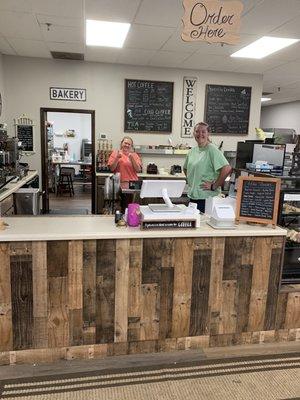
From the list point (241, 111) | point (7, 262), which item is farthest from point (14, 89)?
point (7, 262)

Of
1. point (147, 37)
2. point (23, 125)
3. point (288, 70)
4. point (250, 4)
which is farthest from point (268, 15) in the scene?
point (23, 125)

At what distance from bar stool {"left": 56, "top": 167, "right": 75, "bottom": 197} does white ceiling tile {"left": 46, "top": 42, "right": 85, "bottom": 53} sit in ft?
14.3

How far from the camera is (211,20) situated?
220 cm

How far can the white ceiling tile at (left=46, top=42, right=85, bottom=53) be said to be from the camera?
5320 mm

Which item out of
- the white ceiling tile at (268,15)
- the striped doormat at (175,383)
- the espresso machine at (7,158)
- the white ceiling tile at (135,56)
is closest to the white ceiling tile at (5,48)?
the espresso machine at (7,158)

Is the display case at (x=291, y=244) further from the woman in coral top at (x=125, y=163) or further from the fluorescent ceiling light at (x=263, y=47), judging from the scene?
the fluorescent ceiling light at (x=263, y=47)

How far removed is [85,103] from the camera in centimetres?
653

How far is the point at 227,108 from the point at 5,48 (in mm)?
4103

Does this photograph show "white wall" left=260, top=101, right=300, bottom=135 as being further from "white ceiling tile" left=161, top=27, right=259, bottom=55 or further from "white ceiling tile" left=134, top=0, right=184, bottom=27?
"white ceiling tile" left=134, top=0, right=184, bottom=27

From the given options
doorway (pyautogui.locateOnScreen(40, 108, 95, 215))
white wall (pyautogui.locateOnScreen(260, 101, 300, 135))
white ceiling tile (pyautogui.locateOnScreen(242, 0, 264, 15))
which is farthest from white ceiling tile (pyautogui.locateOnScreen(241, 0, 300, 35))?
white wall (pyautogui.locateOnScreen(260, 101, 300, 135))

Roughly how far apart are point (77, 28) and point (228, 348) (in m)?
4.15

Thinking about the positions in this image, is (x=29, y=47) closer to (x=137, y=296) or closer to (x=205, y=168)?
(x=205, y=168)

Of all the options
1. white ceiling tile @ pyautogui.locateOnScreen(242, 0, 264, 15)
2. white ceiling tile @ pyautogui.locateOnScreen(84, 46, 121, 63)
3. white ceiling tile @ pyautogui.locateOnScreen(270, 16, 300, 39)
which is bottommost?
white ceiling tile @ pyautogui.locateOnScreen(84, 46, 121, 63)

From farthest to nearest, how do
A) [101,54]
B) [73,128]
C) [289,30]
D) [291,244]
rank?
1. [73,128]
2. [101,54]
3. [289,30]
4. [291,244]
